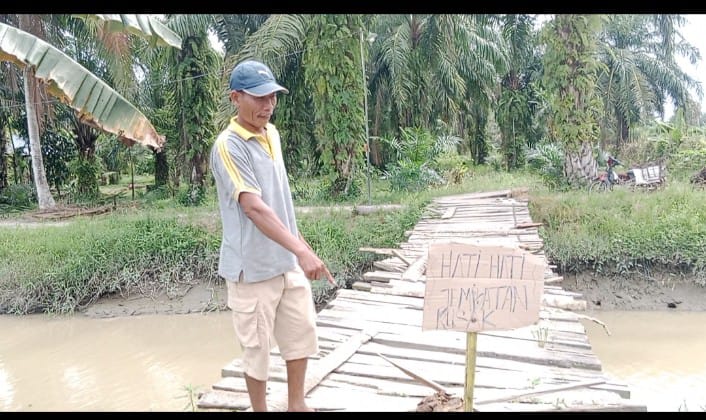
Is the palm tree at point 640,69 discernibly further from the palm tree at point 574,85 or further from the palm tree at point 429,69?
the palm tree at point 574,85

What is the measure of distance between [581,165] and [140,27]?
25.5 ft

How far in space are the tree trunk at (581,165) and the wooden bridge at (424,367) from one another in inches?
244

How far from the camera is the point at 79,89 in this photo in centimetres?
463

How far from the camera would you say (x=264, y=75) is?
82.1 inches

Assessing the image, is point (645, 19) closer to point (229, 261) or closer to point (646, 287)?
point (646, 287)

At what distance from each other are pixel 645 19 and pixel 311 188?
14933mm

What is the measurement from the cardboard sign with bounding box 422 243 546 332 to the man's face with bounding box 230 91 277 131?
0.77 meters

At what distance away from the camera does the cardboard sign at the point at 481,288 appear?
2.06m

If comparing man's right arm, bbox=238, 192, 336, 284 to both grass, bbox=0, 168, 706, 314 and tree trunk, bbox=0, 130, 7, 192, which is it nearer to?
grass, bbox=0, 168, 706, 314

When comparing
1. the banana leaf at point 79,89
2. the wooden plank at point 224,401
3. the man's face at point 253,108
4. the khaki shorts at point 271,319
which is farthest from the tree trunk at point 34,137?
the khaki shorts at point 271,319

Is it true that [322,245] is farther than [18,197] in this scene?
No

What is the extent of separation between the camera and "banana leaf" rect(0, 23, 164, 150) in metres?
4.54

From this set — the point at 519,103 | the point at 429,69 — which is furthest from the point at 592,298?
the point at 519,103

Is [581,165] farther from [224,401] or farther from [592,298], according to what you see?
[224,401]
